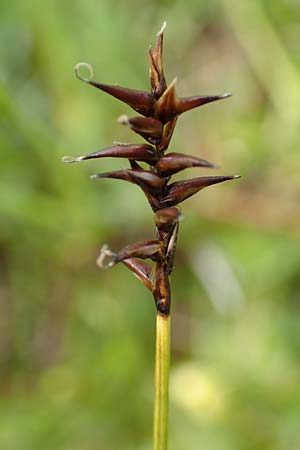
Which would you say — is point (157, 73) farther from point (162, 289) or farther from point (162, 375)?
point (162, 375)

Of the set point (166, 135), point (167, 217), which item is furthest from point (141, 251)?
point (166, 135)

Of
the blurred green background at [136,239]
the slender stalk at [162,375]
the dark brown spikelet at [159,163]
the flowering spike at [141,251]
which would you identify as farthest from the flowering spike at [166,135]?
the blurred green background at [136,239]

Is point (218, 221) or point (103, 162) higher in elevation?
point (103, 162)

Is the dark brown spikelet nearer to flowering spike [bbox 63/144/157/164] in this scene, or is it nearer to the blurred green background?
flowering spike [bbox 63/144/157/164]

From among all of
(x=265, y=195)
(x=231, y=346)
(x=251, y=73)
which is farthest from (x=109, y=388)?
(x=251, y=73)

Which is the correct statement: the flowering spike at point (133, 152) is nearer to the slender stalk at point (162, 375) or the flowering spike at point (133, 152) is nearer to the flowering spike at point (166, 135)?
the flowering spike at point (166, 135)

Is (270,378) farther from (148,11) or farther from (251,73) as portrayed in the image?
(148,11)
